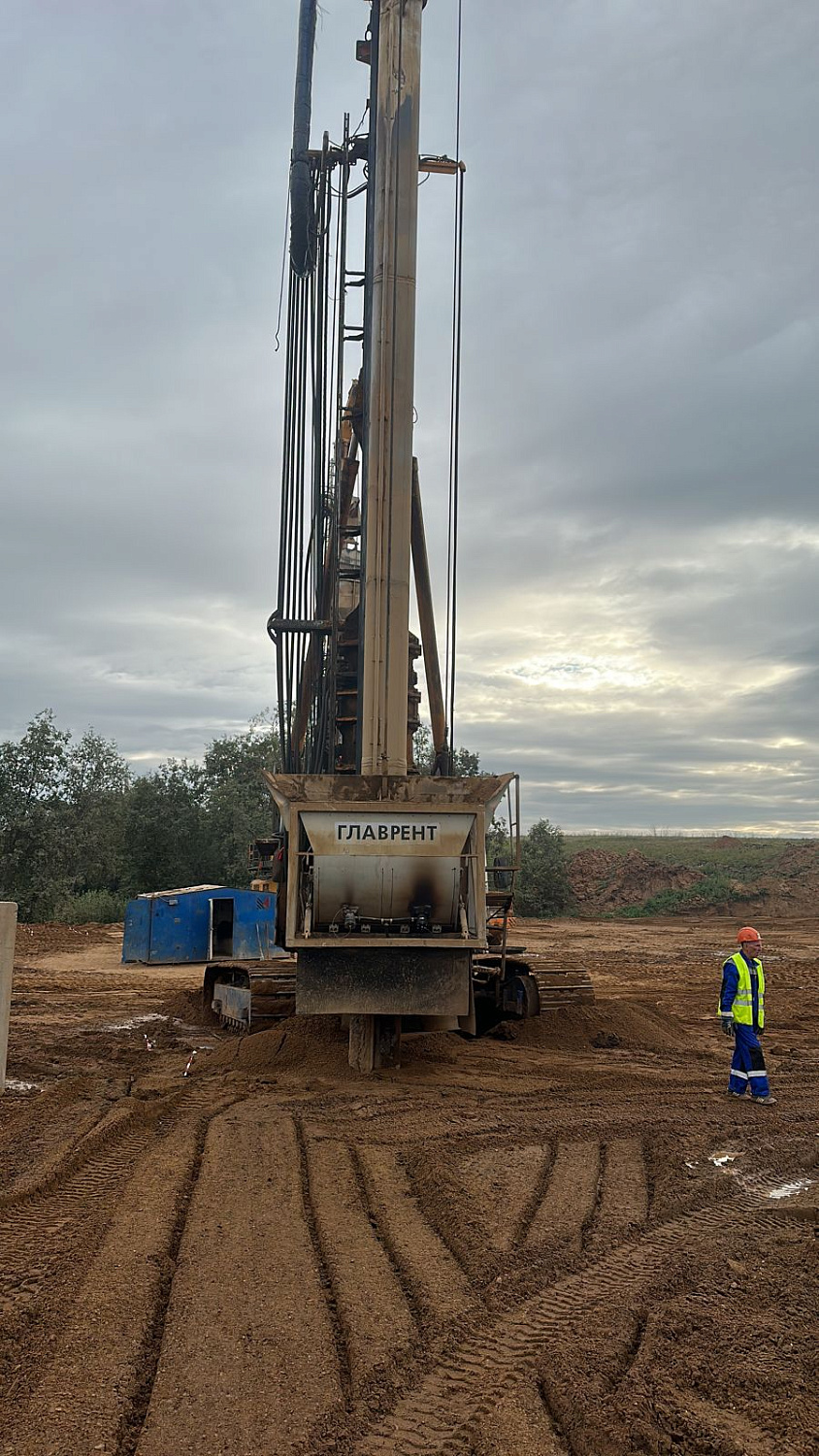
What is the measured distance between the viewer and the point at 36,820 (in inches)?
1297

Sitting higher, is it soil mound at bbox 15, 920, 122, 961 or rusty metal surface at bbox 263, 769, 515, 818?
rusty metal surface at bbox 263, 769, 515, 818

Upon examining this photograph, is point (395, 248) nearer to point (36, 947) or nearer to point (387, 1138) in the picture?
point (387, 1138)

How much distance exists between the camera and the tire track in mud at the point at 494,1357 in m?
3.43

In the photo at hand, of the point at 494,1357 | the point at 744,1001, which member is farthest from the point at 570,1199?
the point at 744,1001

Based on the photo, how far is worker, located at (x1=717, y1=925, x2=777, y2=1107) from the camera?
8828mm

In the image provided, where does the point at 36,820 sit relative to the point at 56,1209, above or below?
above

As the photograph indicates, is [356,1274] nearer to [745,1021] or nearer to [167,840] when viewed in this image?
[745,1021]

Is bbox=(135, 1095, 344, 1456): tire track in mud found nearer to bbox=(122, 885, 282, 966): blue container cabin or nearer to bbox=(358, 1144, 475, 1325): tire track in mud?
bbox=(358, 1144, 475, 1325): tire track in mud

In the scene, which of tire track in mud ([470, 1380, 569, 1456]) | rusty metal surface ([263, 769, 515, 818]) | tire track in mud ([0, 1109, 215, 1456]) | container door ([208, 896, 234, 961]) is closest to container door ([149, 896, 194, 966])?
container door ([208, 896, 234, 961])

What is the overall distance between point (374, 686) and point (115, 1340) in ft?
21.9

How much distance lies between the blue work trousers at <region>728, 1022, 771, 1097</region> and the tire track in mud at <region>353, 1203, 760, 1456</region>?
367 centimetres

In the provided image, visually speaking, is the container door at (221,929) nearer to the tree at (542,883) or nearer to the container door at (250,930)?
the container door at (250,930)

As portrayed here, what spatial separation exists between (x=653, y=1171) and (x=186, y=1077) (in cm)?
460

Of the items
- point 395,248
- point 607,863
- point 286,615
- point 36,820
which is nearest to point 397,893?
point 286,615
